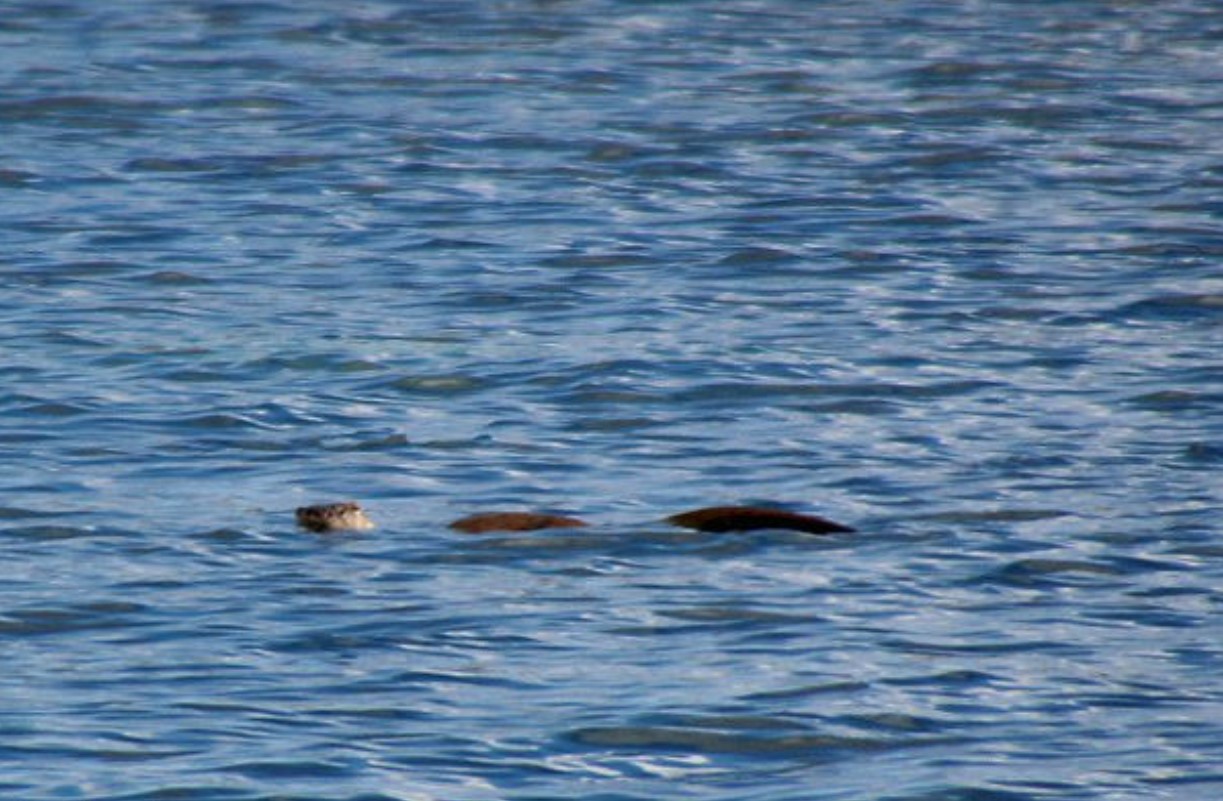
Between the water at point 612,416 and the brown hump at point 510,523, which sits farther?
the brown hump at point 510,523

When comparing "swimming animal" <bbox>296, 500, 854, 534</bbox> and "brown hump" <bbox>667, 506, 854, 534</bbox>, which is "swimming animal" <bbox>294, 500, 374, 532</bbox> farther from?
"brown hump" <bbox>667, 506, 854, 534</bbox>

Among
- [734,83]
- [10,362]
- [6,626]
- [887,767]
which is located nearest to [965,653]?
[887,767]

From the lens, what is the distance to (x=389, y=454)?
9.52m

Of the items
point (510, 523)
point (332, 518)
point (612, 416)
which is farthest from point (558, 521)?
point (612, 416)

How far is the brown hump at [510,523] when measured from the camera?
8445 mm

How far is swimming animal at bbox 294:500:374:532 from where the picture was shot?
842 centimetres

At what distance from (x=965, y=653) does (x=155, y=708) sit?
2078 millimetres

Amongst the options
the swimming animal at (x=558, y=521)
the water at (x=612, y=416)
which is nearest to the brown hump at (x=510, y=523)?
the swimming animal at (x=558, y=521)

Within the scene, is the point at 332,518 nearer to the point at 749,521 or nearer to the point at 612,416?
the point at 749,521

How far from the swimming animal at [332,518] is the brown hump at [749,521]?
0.96 meters

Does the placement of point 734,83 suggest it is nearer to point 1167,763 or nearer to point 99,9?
point 99,9

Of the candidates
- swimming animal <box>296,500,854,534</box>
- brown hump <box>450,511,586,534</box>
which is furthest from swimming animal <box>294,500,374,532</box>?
brown hump <box>450,511,586,534</box>

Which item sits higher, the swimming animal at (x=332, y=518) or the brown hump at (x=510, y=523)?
the swimming animal at (x=332, y=518)

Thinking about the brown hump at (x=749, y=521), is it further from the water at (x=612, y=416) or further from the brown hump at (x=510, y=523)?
the brown hump at (x=510, y=523)
